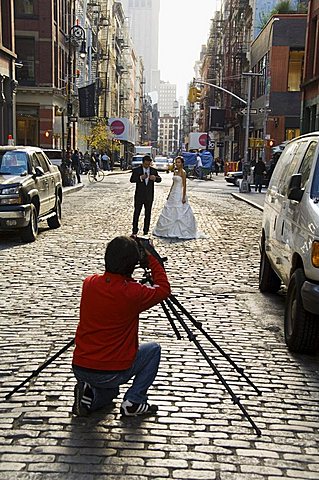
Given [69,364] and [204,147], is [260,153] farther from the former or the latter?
[69,364]

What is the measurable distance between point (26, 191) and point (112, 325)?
9.06m

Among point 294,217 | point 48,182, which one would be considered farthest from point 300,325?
point 48,182

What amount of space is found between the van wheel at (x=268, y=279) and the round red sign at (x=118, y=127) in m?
71.5

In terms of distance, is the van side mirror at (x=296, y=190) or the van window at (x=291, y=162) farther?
the van window at (x=291, y=162)

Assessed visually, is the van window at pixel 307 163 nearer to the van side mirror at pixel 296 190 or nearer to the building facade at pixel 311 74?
the van side mirror at pixel 296 190

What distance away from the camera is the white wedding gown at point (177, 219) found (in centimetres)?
1455

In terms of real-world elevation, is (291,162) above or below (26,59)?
below

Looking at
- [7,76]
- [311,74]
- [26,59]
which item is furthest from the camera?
[26,59]

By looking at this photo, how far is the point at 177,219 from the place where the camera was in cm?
1455

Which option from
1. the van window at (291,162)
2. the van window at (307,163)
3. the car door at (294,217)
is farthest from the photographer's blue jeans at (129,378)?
the van window at (291,162)

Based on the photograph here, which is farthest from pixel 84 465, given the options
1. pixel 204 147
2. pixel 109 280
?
pixel 204 147

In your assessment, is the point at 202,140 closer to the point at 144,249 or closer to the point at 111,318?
the point at 144,249

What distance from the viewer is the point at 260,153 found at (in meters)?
52.5

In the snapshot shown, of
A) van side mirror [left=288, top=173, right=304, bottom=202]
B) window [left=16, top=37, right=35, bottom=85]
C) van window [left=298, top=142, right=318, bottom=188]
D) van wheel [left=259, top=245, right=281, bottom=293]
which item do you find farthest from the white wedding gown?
window [left=16, top=37, right=35, bottom=85]
